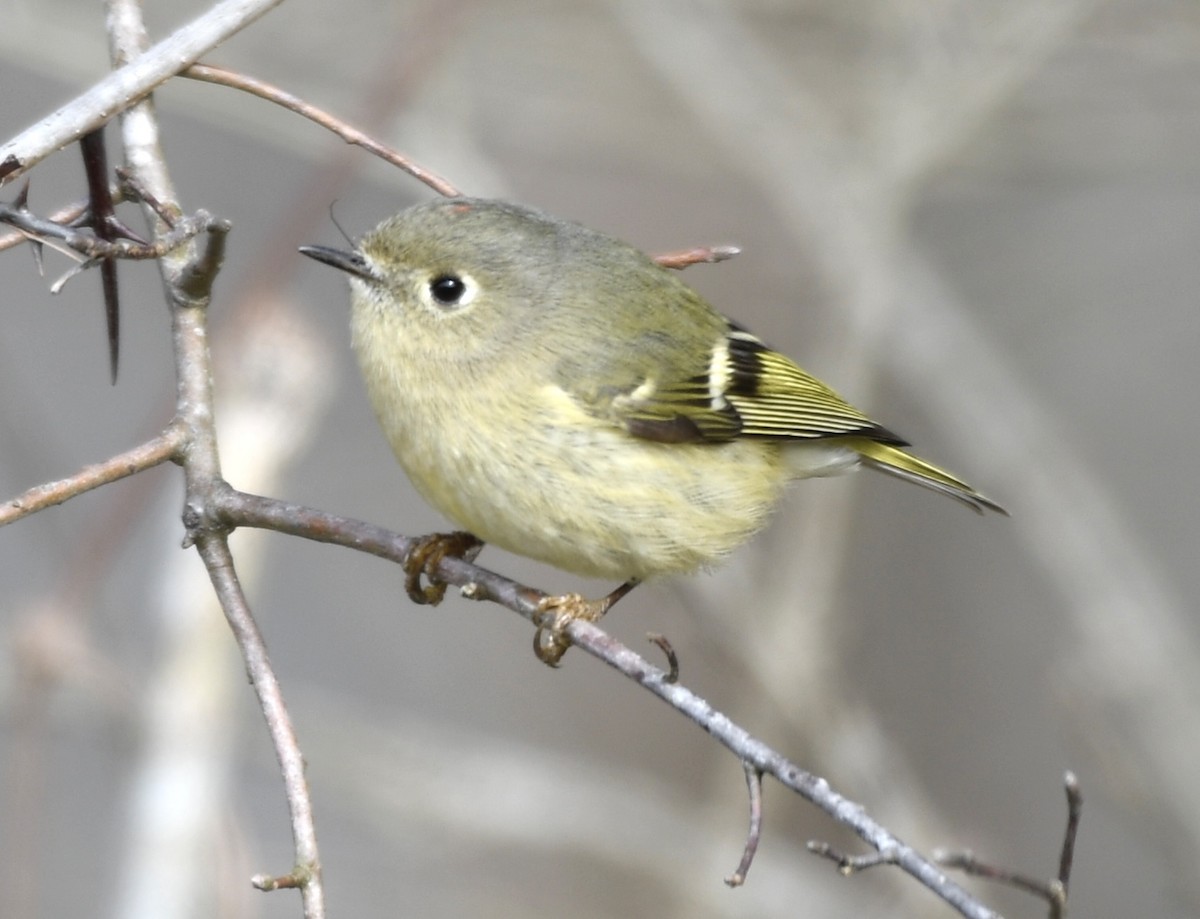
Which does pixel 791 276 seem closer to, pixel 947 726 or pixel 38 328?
pixel 947 726

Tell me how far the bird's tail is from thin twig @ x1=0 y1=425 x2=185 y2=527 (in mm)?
1491

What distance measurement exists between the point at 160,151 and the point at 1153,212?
4.26m

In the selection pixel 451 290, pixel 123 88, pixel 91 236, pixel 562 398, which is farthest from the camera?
pixel 451 290

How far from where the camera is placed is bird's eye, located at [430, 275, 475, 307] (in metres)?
2.25

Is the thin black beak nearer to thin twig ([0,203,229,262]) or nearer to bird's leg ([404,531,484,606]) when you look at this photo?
bird's leg ([404,531,484,606])

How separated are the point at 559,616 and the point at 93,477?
0.70 meters

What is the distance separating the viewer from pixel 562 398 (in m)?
2.17

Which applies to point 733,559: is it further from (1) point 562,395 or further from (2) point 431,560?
(2) point 431,560

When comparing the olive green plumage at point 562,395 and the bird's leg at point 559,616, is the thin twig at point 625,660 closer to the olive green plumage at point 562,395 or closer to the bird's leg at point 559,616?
the bird's leg at point 559,616

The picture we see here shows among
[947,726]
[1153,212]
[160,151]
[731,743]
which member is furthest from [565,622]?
[1153,212]

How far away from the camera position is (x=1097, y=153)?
13.6ft

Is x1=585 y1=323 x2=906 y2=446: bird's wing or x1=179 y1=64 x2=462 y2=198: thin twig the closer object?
x1=179 y1=64 x2=462 y2=198: thin twig

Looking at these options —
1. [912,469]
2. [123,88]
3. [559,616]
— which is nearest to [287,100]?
[123,88]

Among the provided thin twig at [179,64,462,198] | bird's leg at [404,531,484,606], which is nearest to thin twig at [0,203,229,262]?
thin twig at [179,64,462,198]
